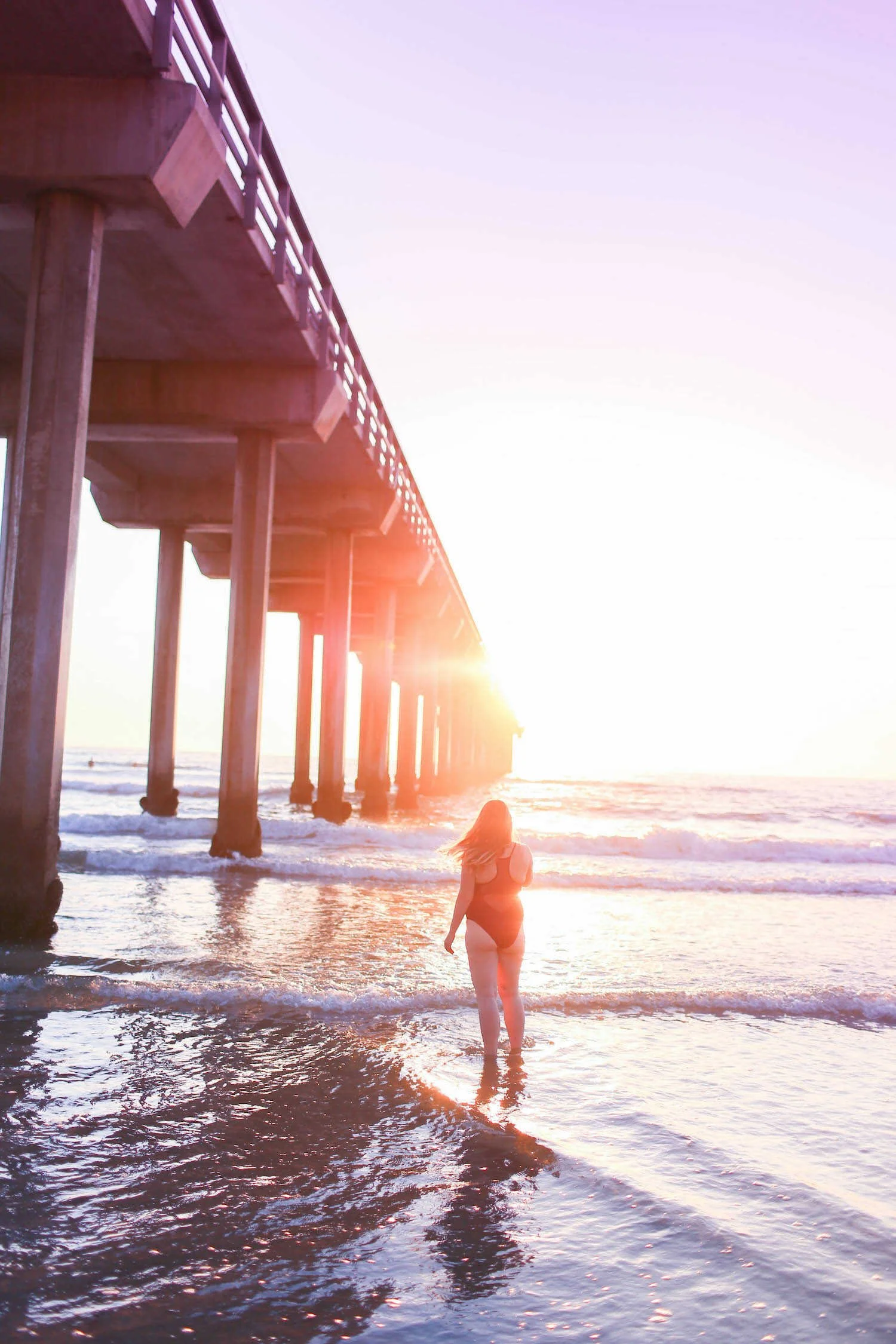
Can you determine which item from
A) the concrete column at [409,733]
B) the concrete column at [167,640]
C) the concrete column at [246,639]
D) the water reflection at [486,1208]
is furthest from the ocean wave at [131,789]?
the water reflection at [486,1208]

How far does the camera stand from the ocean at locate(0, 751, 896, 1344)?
274 cm

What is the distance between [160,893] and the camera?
11.5 meters

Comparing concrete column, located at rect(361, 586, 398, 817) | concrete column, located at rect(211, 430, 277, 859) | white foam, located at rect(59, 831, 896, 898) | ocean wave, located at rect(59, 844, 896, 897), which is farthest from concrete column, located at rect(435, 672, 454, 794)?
concrete column, located at rect(211, 430, 277, 859)

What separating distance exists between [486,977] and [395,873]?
9675 millimetres

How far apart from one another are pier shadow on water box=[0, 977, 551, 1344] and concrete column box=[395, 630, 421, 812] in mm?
26917

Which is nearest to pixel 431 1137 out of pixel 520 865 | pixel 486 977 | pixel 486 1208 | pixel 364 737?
pixel 486 1208

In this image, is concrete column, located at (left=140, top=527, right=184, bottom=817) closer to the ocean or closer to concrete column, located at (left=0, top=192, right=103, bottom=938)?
the ocean

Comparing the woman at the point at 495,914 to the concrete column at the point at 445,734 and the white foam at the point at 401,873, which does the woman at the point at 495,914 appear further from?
the concrete column at the point at 445,734

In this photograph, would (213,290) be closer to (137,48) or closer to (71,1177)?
(137,48)

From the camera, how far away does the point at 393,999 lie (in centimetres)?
644

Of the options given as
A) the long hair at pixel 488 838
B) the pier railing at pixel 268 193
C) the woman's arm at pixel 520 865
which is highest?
the pier railing at pixel 268 193

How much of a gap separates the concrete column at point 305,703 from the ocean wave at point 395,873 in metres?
18.1

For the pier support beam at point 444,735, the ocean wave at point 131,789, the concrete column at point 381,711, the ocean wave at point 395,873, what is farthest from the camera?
the pier support beam at point 444,735

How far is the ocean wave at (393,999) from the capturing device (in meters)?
6.25
